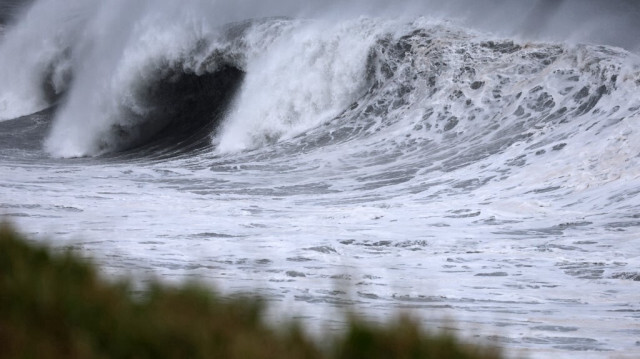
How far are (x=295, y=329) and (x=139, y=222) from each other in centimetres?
888

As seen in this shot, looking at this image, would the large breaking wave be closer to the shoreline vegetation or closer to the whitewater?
the whitewater

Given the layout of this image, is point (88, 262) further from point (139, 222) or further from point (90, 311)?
point (139, 222)

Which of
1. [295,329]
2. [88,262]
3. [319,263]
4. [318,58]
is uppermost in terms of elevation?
[318,58]

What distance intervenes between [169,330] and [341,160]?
14.8 meters

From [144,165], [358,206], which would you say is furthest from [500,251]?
[144,165]

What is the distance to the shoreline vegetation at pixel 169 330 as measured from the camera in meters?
2.72

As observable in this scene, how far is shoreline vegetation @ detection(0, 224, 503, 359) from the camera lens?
8.93 ft

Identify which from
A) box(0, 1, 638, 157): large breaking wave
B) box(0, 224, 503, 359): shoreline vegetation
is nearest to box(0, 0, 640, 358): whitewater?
box(0, 1, 638, 157): large breaking wave

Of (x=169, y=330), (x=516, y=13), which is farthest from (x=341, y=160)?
(x=169, y=330)

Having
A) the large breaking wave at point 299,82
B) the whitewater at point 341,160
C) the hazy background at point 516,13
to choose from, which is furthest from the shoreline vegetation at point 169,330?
the hazy background at point 516,13

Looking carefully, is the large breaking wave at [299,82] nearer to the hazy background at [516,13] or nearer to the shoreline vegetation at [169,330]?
the hazy background at [516,13]

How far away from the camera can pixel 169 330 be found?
9.45 feet

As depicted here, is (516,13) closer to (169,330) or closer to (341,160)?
(341,160)

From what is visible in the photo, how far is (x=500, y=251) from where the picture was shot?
10.1 m
